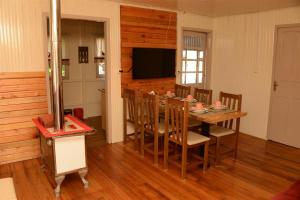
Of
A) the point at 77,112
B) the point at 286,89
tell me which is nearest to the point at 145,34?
the point at 77,112

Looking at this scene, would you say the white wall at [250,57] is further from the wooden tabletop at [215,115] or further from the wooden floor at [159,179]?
the wooden tabletop at [215,115]

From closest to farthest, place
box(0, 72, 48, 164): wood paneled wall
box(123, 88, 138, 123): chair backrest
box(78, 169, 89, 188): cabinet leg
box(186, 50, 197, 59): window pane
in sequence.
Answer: box(78, 169, 89, 188): cabinet leg → box(0, 72, 48, 164): wood paneled wall → box(123, 88, 138, 123): chair backrest → box(186, 50, 197, 59): window pane

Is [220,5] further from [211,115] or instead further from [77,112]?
[77,112]

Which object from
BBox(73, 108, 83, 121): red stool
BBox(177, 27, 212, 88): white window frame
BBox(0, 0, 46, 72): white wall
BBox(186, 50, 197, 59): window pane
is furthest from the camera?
BBox(73, 108, 83, 121): red stool

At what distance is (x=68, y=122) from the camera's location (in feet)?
10.3

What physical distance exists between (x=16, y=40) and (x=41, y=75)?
55 cm

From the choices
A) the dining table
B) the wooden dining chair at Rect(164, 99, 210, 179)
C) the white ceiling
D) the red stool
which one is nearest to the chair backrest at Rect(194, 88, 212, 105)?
the dining table

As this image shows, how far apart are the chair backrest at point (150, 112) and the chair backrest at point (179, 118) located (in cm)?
24

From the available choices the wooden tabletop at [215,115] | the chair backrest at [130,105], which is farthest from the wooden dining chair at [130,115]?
the wooden tabletop at [215,115]

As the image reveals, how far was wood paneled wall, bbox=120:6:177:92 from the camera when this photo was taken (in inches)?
169

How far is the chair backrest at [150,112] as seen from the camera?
3482 mm

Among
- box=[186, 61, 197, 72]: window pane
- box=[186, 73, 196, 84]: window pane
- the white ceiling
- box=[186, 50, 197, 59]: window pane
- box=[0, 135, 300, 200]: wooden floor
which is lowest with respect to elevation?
box=[0, 135, 300, 200]: wooden floor

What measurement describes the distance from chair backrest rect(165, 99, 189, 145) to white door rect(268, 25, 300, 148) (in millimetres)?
2270

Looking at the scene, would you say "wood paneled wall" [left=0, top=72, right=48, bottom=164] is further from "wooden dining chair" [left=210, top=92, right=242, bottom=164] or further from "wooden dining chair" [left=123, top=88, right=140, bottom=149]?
"wooden dining chair" [left=210, top=92, right=242, bottom=164]
